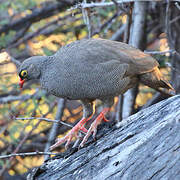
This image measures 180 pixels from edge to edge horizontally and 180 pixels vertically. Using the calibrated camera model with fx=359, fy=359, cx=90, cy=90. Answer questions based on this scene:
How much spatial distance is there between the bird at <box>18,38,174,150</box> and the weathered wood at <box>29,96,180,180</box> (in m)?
0.45

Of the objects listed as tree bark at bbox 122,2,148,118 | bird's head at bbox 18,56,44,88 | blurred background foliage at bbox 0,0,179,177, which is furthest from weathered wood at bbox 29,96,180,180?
blurred background foliage at bbox 0,0,179,177

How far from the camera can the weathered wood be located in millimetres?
2566

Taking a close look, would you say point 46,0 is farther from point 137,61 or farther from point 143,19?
point 137,61

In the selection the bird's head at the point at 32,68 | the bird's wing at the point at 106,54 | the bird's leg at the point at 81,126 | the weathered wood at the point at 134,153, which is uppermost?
the bird's wing at the point at 106,54

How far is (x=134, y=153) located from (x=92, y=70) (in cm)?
124

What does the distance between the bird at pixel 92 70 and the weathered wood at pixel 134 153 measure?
45cm

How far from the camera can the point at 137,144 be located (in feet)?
9.12

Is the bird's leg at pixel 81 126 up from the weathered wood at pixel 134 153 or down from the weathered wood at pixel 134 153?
down

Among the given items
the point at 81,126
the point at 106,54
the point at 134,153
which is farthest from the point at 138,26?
the point at 134,153

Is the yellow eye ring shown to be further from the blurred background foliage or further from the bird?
the blurred background foliage

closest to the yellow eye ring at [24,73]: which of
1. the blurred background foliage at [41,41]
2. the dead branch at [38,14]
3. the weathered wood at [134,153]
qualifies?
the weathered wood at [134,153]

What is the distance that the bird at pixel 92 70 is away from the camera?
3.74 m

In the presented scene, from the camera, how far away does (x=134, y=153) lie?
9.00 ft

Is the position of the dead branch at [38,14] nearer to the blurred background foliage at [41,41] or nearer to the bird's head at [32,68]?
the blurred background foliage at [41,41]
